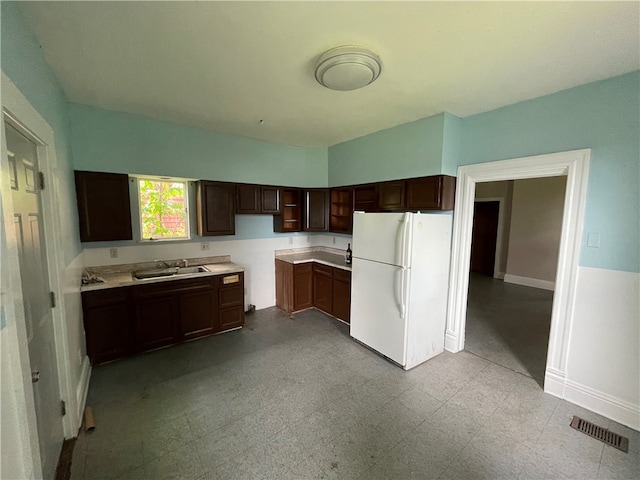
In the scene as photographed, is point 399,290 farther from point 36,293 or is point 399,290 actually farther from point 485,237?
point 485,237

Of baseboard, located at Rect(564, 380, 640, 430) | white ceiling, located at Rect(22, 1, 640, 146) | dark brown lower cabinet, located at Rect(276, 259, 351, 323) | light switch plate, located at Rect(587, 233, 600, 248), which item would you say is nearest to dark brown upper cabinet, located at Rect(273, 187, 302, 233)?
dark brown lower cabinet, located at Rect(276, 259, 351, 323)

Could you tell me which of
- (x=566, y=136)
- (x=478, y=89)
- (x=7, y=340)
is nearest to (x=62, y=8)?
(x=7, y=340)

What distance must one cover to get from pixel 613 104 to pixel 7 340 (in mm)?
3946

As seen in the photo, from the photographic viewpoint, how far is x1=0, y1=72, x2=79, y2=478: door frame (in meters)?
1.04

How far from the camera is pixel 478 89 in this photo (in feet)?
7.43

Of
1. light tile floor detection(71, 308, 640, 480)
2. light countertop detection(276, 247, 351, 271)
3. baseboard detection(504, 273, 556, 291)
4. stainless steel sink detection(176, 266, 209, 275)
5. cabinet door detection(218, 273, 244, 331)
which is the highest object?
light countertop detection(276, 247, 351, 271)

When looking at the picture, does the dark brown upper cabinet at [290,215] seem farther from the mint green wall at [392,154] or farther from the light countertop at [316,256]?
the mint green wall at [392,154]

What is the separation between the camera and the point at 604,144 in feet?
6.79

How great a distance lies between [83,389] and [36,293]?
→ 4.24ft

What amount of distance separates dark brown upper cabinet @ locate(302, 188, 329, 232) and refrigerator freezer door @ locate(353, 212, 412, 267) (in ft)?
4.18

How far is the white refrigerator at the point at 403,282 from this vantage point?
263 cm

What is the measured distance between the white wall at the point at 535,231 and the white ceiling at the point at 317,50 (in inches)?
171

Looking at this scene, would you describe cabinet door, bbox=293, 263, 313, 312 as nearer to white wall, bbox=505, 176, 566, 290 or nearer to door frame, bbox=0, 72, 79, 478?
door frame, bbox=0, 72, 79, 478

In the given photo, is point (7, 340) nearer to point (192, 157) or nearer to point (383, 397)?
point (383, 397)
